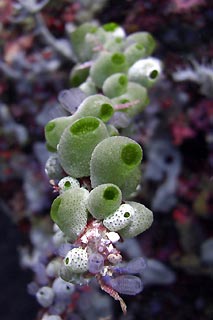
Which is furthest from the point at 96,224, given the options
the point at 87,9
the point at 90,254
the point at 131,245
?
the point at 87,9

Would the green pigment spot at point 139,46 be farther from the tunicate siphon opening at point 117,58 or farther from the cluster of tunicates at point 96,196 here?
the cluster of tunicates at point 96,196

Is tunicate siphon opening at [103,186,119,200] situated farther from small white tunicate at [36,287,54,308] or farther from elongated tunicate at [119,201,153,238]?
small white tunicate at [36,287,54,308]

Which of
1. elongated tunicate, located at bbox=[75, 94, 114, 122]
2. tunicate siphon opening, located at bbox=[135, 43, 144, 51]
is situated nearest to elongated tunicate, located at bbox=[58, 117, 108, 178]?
elongated tunicate, located at bbox=[75, 94, 114, 122]

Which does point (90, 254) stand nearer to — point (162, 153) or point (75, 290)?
point (75, 290)

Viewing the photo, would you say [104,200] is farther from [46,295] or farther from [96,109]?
[46,295]

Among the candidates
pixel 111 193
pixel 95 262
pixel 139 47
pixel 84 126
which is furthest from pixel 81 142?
pixel 139 47
